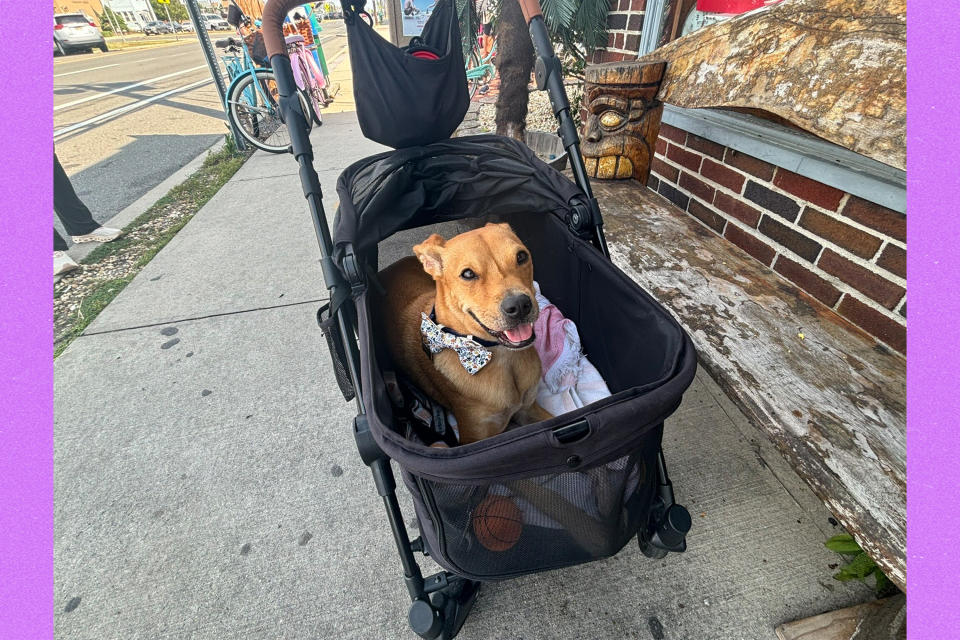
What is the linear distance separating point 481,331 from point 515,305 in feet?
0.70

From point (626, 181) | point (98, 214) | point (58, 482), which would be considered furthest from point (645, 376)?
point (98, 214)

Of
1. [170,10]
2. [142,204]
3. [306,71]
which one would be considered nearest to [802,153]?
[142,204]

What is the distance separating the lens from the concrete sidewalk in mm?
1639

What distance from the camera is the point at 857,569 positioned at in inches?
62.7

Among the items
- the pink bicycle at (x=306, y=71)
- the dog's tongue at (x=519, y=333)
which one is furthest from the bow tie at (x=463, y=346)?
the pink bicycle at (x=306, y=71)

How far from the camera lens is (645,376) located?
1.63 meters

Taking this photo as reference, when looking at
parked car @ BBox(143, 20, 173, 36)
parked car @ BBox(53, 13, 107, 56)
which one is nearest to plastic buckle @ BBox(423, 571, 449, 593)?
parked car @ BBox(53, 13, 107, 56)

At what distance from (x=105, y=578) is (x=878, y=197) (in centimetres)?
346

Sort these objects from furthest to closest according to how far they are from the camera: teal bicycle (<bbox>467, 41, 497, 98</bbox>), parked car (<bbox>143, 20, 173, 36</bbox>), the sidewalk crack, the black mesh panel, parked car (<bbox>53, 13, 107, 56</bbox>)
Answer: parked car (<bbox>143, 20, 173, 36</bbox>) → parked car (<bbox>53, 13, 107, 56</bbox>) → teal bicycle (<bbox>467, 41, 497, 98</bbox>) → the sidewalk crack → the black mesh panel

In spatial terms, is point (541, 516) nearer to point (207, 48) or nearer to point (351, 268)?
point (351, 268)

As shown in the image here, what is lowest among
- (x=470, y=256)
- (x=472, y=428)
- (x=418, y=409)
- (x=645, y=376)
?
(x=472, y=428)

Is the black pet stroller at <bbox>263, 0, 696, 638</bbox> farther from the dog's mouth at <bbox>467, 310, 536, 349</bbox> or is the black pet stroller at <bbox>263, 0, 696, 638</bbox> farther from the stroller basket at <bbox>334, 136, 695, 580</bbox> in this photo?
the dog's mouth at <bbox>467, 310, 536, 349</bbox>

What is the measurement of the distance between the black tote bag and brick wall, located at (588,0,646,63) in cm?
158

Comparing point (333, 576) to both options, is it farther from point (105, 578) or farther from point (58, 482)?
point (58, 482)
